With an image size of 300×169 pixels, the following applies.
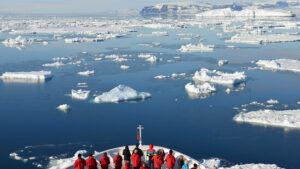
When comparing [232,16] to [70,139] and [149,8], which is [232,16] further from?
[70,139]

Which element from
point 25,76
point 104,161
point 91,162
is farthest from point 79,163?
point 25,76

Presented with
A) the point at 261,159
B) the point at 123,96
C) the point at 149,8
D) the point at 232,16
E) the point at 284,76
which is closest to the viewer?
the point at 261,159

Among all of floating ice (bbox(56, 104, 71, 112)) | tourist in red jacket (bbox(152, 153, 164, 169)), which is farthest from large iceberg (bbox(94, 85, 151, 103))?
tourist in red jacket (bbox(152, 153, 164, 169))

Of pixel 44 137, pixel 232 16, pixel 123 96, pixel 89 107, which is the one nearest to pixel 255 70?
pixel 123 96

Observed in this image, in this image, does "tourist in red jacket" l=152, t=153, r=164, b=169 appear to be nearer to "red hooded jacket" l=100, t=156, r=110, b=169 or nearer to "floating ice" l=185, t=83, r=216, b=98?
"red hooded jacket" l=100, t=156, r=110, b=169

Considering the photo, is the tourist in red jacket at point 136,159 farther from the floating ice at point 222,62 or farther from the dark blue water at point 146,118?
the floating ice at point 222,62

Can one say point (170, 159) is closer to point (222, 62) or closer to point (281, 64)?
point (222, 62)

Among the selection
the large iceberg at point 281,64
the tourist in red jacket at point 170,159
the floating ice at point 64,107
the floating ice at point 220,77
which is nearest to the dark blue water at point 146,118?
the floating ice at point 64,107
